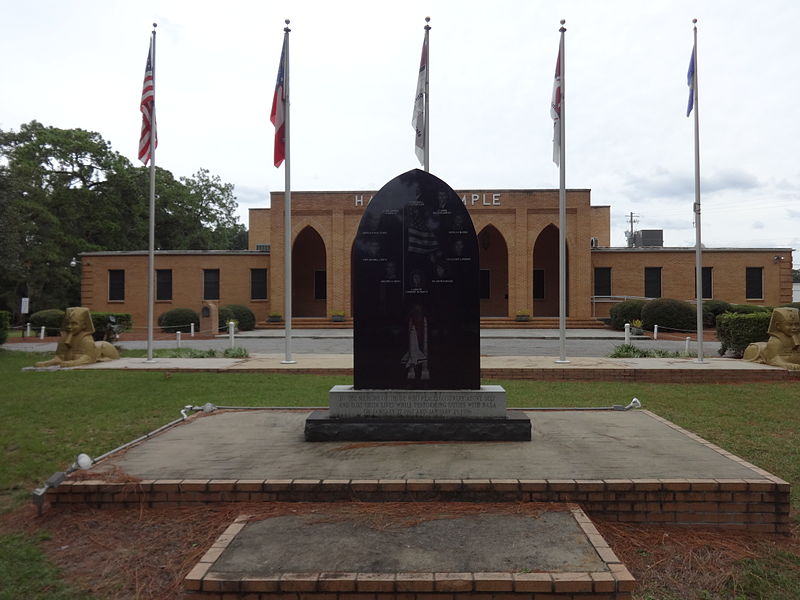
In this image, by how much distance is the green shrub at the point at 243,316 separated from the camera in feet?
103

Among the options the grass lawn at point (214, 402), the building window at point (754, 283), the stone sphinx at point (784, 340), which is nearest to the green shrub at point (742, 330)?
the stone sphinx at point (784, 340)

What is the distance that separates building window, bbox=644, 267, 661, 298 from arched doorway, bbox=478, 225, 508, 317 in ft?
27.3

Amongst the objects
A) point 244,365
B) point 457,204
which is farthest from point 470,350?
point 244,365

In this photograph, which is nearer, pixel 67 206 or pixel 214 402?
pixel 214 402

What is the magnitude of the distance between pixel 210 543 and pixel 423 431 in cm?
263

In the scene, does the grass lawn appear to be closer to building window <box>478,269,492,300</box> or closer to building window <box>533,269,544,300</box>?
building window <box>478,269,492,300</box>

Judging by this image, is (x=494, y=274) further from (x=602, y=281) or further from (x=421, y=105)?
(x=421, y=105)

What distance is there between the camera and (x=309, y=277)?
1512 inches

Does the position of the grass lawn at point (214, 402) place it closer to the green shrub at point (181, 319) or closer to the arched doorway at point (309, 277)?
the green shrub at point (181, 319)

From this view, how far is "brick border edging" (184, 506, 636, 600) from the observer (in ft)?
10.4

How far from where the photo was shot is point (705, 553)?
395cm

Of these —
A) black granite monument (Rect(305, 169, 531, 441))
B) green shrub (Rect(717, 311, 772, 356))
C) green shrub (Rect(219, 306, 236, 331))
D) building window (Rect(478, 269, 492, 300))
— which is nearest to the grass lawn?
black granite monument (Rect(305, 169, 531, 441))

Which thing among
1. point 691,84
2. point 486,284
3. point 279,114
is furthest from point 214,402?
point 486,284

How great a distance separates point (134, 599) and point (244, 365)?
1140cm
